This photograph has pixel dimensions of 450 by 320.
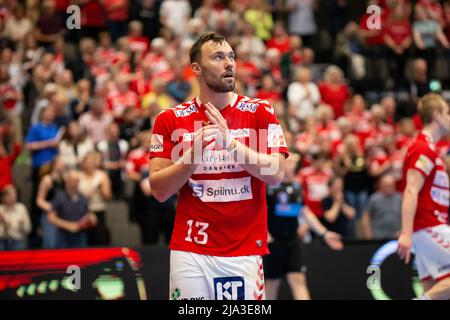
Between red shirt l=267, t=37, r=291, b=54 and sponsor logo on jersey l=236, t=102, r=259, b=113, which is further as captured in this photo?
red shirt l=267, t=37, r=291, b=54

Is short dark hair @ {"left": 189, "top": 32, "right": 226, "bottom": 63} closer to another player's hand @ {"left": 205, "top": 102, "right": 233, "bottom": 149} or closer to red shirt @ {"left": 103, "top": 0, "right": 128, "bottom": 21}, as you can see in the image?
another player's hand @ {"left": 205, "top": 102, "right": 233, "bottom": 149}

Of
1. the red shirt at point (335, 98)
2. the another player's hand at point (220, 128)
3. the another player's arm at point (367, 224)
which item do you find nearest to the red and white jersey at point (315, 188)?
the another player's arm at point (367, 224)

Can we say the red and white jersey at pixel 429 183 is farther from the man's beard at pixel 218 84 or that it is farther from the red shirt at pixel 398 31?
the red shirt at pixel 398 31

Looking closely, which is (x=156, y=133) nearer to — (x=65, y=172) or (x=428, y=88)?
(x=65, y=172)

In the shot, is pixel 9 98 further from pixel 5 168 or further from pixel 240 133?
pixel 240 133

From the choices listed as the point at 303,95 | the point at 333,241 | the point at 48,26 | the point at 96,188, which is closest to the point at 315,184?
the point at 333,241

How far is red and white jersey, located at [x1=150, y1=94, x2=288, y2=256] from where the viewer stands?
675 cm

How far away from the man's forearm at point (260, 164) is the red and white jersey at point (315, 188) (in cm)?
821

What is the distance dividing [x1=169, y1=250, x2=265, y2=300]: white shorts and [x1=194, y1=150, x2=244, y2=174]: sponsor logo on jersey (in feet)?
2.05

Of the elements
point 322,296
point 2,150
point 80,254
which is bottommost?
point 322,296

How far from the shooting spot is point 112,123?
15.7 m

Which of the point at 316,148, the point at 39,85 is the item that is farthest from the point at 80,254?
the point at 39,85

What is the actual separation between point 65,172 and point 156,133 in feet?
26.2

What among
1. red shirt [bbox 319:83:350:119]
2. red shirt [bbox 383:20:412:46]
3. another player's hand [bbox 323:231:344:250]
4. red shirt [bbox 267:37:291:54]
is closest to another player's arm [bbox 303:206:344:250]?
another player's hand [bbox 323:231:344:250]
